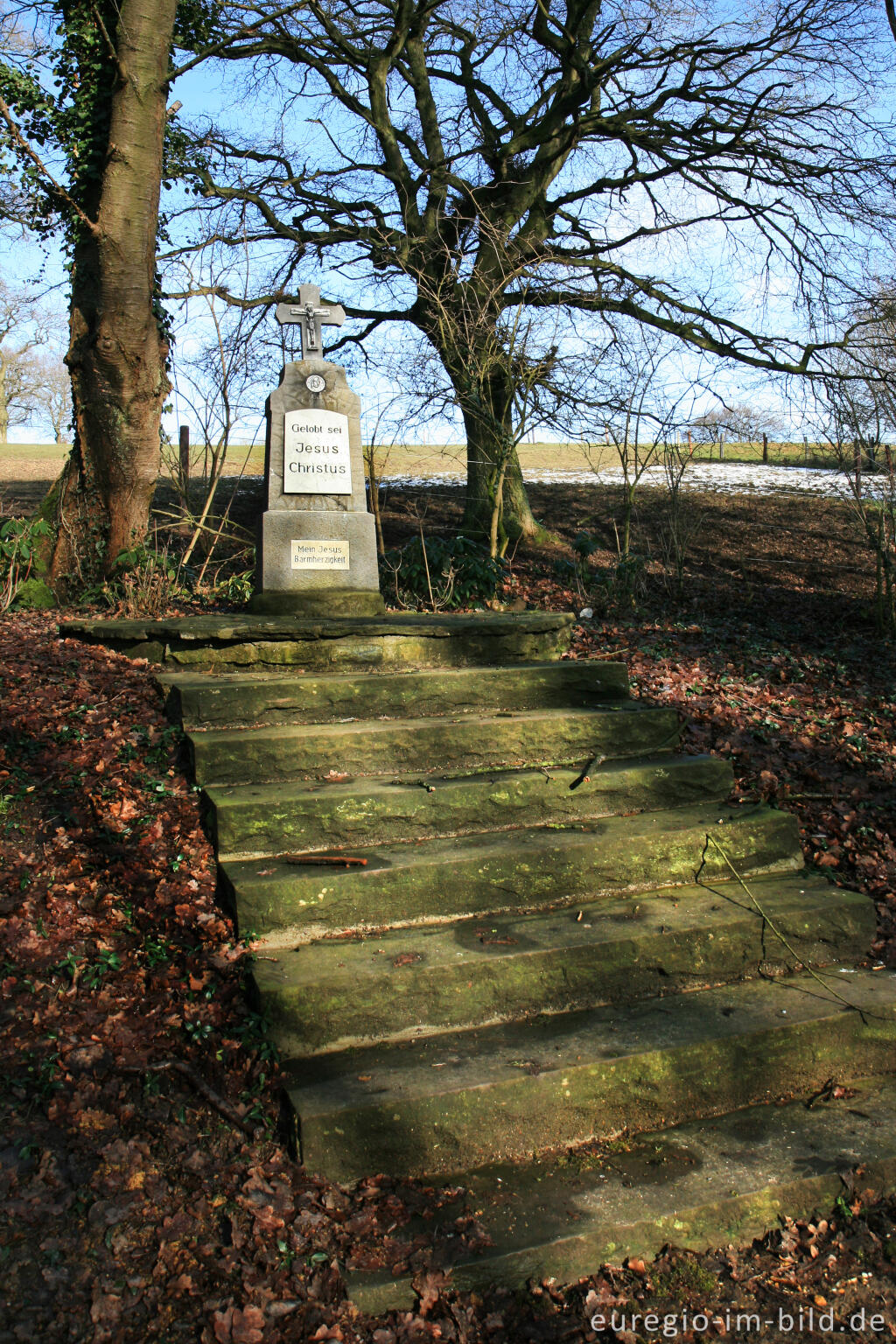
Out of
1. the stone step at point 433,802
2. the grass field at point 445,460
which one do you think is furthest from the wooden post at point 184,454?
the grass field at point 445,460

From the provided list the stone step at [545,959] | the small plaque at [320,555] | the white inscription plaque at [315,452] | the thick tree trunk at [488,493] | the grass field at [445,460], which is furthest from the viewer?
the grass field at [445,460]

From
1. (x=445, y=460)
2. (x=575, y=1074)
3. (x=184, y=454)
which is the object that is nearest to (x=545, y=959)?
(x=575, y=1074)

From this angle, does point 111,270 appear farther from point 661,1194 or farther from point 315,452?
point 661,1194

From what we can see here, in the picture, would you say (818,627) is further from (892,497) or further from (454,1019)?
(454,1019)

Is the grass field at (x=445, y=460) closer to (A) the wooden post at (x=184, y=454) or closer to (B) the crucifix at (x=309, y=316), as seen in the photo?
(A) the wooden post at (x=184, y=454)

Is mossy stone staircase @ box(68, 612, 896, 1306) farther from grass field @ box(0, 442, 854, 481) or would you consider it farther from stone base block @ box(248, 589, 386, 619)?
grass field @ box(0, 442, 854, 481)

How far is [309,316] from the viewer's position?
7027mm

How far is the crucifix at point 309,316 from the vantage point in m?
7.02

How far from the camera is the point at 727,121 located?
13.6m

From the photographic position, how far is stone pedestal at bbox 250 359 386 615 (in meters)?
6.80

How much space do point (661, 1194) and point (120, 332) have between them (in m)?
8.54

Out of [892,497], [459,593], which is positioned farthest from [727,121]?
[459,593]

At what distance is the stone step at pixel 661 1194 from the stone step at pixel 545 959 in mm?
568

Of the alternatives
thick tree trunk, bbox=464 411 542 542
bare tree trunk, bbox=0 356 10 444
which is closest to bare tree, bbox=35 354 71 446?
bare tree trunk, bbox=0 356 10 444
